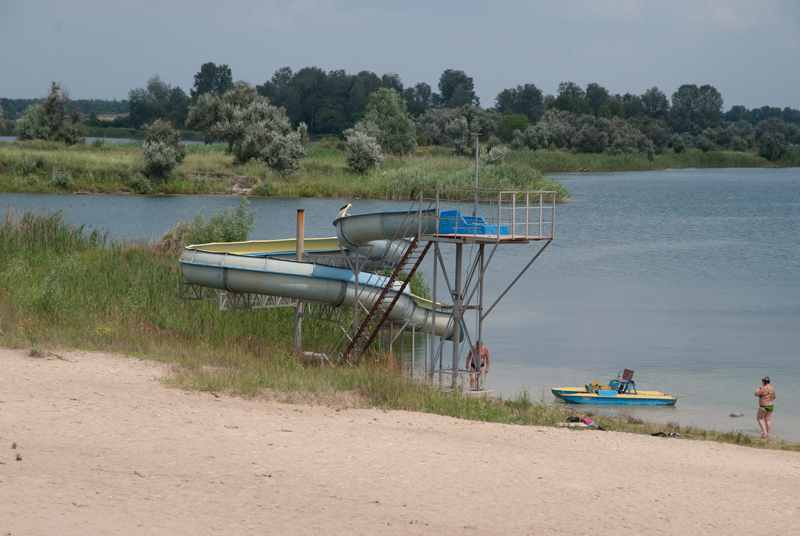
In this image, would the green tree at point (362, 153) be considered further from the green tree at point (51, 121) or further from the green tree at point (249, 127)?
the green tree at point (51, 121)

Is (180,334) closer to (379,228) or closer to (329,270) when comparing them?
(329,270)

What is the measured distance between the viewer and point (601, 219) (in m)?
63.3

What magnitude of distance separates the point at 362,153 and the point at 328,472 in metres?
65.0

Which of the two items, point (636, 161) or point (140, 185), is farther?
point (636, 161)

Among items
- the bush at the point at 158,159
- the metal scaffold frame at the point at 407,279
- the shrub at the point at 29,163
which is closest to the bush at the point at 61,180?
the shrub at the point at 29,163

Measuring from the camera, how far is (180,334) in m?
19.6

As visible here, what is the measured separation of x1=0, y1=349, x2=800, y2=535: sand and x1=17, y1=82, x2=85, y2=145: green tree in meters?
69.6

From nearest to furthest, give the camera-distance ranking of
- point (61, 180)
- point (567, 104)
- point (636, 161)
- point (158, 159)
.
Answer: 1. point (61, 180)
2. point (158, 159)
3. point (636, 161)
4. point (567, 104)

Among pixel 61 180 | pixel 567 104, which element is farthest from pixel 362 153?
pixel 567 104

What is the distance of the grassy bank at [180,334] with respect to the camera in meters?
14.9

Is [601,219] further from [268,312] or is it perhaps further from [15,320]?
[15,320]

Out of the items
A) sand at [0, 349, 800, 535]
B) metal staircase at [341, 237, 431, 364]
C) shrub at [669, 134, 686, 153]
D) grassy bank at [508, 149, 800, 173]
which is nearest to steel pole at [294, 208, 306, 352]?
metal staircase at [341, 237, 431, 364]

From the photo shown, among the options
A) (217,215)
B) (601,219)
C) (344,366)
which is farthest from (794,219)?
(344,366)

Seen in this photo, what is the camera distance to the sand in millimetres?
8484
